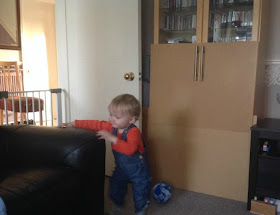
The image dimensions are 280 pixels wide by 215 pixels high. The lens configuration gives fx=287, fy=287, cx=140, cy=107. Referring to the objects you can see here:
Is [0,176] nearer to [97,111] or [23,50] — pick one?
[97,111]

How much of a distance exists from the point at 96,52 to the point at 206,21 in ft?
3.02

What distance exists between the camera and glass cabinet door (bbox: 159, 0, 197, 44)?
2.21 metres

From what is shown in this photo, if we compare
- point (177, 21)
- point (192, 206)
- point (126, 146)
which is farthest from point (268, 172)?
point (177, 21)

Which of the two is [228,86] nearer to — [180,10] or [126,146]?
[180,10]

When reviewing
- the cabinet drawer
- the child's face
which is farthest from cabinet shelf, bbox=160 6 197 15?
the cabinet drawer

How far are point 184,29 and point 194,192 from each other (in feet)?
4.27

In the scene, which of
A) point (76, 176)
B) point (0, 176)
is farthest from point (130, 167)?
point (0, 176)

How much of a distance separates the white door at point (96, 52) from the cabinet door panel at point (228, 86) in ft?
1.72

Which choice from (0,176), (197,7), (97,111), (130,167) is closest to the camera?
(0,176)

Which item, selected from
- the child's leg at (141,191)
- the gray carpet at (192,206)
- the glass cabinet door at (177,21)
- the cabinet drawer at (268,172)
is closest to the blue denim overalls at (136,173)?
→ the child's leg at (141,191)

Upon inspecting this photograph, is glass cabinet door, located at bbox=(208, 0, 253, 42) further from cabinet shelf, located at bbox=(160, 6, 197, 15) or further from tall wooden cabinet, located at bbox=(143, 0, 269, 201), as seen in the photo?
cabinet shelf, located at bbox=(160, 6, 197, 15)

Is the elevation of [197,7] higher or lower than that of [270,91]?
higher

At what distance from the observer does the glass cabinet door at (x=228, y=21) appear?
2.04 metres

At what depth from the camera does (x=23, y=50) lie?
4.66 meters
